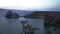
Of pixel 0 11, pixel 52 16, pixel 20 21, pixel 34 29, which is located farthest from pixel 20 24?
pixel 52 16

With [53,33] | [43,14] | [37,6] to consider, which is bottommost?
[53,33]

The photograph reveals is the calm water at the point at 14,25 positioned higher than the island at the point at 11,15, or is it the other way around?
the island at the point at 11,15

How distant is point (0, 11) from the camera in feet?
4.40

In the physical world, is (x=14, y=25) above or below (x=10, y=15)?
below

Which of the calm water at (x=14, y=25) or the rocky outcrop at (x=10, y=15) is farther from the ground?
the rocky outcrop at (x=10, y=15)

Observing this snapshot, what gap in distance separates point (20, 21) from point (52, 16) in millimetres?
412

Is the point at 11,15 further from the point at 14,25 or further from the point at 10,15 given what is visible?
the point at 14,25

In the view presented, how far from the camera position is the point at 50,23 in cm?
138

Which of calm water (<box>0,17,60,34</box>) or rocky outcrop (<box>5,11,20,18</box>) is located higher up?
rocky outcrop (<box>5,11,20,18</box>)

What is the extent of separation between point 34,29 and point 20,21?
202 millimetres

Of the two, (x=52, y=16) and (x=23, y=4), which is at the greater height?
(x=23, y=4)

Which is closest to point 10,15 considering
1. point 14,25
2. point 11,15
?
point 11,15

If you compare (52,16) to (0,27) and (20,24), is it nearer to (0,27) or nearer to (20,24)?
(20,24)

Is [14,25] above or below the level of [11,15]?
below
